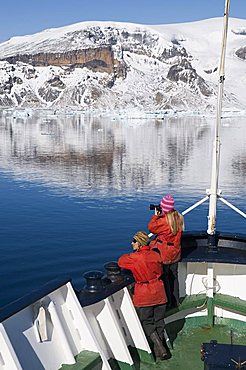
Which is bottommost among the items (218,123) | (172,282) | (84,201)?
(84,201)

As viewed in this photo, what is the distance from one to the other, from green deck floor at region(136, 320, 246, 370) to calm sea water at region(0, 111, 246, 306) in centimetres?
643

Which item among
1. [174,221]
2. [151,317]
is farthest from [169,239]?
[151,317]

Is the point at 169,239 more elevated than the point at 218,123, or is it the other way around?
the point at 218,123

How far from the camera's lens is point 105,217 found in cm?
2186

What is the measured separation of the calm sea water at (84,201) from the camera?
1571 cm

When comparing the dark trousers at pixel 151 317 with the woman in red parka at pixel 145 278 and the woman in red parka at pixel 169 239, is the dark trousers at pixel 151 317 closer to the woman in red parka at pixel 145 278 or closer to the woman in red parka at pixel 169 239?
the woman in red parka at pixel 145 278

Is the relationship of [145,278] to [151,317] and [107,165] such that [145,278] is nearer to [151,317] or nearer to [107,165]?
[151,317]

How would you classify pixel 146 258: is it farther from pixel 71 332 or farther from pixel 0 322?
pixel 0 322

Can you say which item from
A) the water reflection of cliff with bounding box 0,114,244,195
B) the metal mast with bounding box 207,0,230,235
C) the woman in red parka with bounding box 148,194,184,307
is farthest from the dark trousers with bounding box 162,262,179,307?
the water reflection of cliff with bounding box 0,114,244,195

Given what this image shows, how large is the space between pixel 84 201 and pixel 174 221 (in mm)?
18931

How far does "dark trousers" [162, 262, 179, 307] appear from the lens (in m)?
7.08

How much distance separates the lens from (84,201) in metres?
25.5

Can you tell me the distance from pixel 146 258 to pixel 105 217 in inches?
623

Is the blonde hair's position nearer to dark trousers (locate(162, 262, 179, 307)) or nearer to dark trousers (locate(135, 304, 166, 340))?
dark trousers (locate(162, 262, 179, 307))
